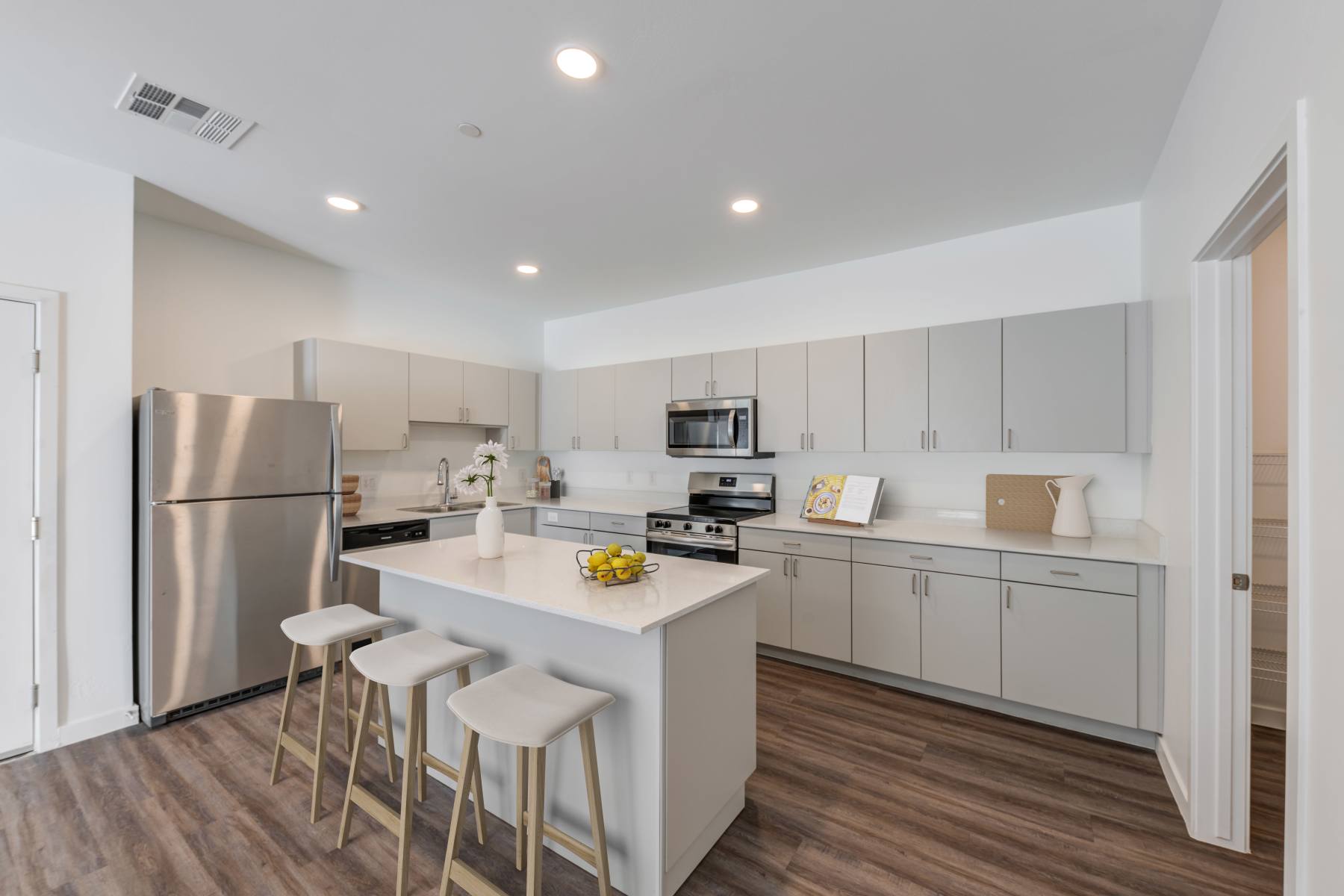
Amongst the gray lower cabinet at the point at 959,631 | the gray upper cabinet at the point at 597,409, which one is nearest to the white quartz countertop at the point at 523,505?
the gray upper cabinet at the point at 597,409

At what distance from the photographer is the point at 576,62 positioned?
6.07 feet

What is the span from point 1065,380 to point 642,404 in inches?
112

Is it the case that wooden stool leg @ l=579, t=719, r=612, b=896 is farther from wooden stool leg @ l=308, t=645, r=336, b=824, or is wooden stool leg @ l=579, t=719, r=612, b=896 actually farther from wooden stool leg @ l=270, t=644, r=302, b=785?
wooden stool leg @ l=270, t=644, r=302, b=785

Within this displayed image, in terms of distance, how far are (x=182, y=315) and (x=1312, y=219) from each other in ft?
15.8

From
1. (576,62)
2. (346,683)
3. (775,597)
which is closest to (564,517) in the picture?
(775,597)

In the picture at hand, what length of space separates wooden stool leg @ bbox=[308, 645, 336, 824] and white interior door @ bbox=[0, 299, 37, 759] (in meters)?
1.53

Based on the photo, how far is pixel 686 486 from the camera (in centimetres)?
469

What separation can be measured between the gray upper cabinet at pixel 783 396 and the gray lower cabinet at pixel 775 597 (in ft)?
2.53

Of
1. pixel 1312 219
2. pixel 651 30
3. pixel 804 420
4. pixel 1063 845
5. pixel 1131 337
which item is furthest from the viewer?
pixel 804 420

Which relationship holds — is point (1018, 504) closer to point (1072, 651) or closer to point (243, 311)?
point (1072, 651)

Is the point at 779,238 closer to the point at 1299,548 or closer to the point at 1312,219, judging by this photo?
the point at 1312,219

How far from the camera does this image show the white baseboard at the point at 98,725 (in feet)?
8.43

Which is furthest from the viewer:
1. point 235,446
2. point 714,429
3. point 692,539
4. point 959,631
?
point 714,429

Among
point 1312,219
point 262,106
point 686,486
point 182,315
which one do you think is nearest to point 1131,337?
point 1312,219
